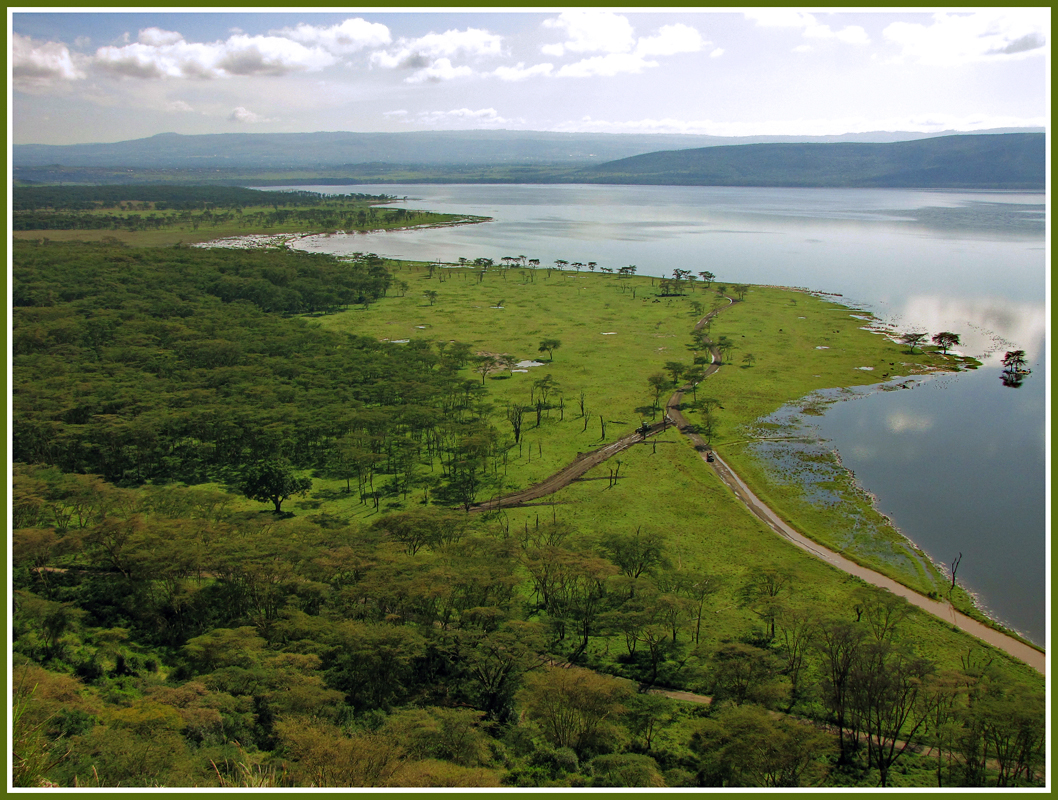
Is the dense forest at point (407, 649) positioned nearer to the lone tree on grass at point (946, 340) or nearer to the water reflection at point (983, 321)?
Result: the lone tree on grass at point (946, 340)

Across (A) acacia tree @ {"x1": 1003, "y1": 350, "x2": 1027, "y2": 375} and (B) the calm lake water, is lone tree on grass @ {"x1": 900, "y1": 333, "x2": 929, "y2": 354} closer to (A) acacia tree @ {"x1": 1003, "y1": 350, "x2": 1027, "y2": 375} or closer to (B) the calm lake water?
(B) the calm lake water

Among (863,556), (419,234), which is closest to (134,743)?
(863,556)

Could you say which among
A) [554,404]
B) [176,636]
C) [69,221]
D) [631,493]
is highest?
[69,221]

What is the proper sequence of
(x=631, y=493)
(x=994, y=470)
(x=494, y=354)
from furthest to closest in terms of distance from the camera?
1. (x=494, y=354)
2. (x=994, y=470)
3. (x=631, y=493)

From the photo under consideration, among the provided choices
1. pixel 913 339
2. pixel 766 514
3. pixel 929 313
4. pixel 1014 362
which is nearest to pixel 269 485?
pixel 766 514

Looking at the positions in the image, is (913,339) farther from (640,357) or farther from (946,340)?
(640,357)

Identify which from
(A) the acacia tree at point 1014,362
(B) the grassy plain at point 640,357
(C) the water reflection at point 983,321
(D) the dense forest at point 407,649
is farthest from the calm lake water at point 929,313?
(D) the dense forest at point 407,649

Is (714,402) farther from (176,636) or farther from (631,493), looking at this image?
(176,636)
